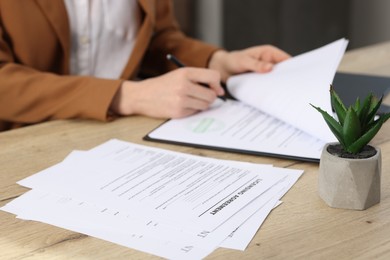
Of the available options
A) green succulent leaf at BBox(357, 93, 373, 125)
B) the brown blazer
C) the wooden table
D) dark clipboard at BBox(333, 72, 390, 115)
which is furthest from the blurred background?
green succulent leaf at BBox(357, 93, 373, 125)

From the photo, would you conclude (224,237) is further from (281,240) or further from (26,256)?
(26,256)

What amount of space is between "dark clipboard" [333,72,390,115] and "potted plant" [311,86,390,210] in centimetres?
36

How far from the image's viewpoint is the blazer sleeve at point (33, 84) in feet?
3.98

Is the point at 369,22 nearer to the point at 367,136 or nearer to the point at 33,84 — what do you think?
the point at 33,84

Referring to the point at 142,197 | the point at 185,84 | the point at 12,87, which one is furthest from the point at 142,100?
the point at 142,197

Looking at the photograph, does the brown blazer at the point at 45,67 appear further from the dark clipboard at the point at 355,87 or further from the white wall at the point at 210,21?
the white wall at the point at 210,21

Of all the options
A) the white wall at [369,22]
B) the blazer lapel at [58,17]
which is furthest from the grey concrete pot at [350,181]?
the white wall at [369,22]

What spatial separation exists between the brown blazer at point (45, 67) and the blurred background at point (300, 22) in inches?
56.0

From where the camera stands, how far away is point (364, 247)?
2.40ft

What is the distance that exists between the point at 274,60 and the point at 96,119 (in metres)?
0.41

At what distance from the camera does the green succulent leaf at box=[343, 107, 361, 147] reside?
0.78m

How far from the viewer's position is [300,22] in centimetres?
287

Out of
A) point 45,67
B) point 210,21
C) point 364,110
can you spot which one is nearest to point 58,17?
point 45,67

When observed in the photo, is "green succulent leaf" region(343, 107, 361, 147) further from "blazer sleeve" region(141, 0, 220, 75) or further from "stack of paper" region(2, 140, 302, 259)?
"blazer sleeve" region(141, 0, 220, 75)
